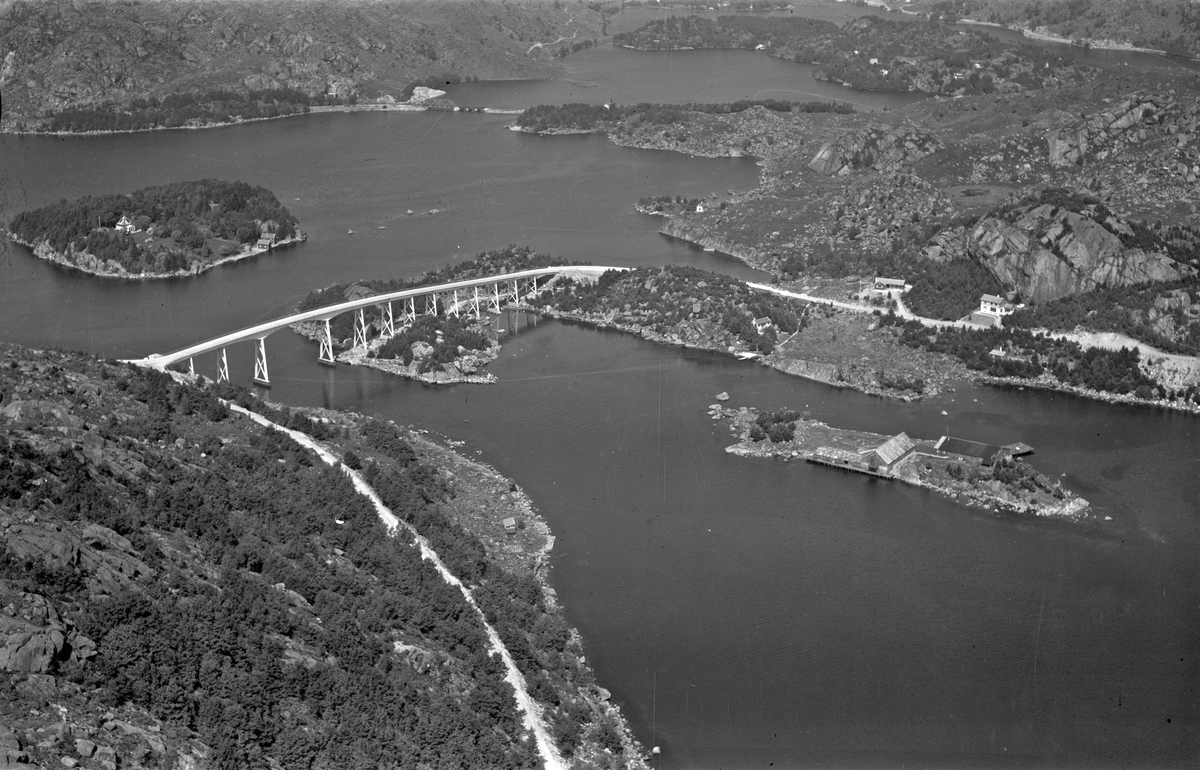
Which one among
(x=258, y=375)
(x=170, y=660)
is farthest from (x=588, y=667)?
(x=258, y=375)

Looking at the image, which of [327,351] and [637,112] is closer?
[327,351]

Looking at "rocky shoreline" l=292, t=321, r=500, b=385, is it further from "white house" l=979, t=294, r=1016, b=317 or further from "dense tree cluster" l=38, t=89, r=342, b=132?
"dense tree cluster" l=38, t=89, r=342, b=132

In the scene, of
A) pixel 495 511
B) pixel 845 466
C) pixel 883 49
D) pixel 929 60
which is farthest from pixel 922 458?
pixel 883 49

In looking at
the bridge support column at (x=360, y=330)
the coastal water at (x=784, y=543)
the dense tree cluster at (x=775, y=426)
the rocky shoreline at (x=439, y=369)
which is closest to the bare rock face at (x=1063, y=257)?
the coastal water at (x=784, y=543)

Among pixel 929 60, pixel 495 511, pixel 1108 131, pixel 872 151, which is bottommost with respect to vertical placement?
pixel 495 511

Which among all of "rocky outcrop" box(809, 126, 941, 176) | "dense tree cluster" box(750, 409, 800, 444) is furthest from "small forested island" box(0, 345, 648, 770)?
"rocky outcrop" box(809, 126, 941, 176)

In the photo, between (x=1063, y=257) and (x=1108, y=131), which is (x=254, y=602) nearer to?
(x=1063, y=257)

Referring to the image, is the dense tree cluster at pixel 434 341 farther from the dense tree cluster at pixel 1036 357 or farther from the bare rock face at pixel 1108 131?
the bare rock face at pixel 1108 131

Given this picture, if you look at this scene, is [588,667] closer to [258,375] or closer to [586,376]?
[586,376]
